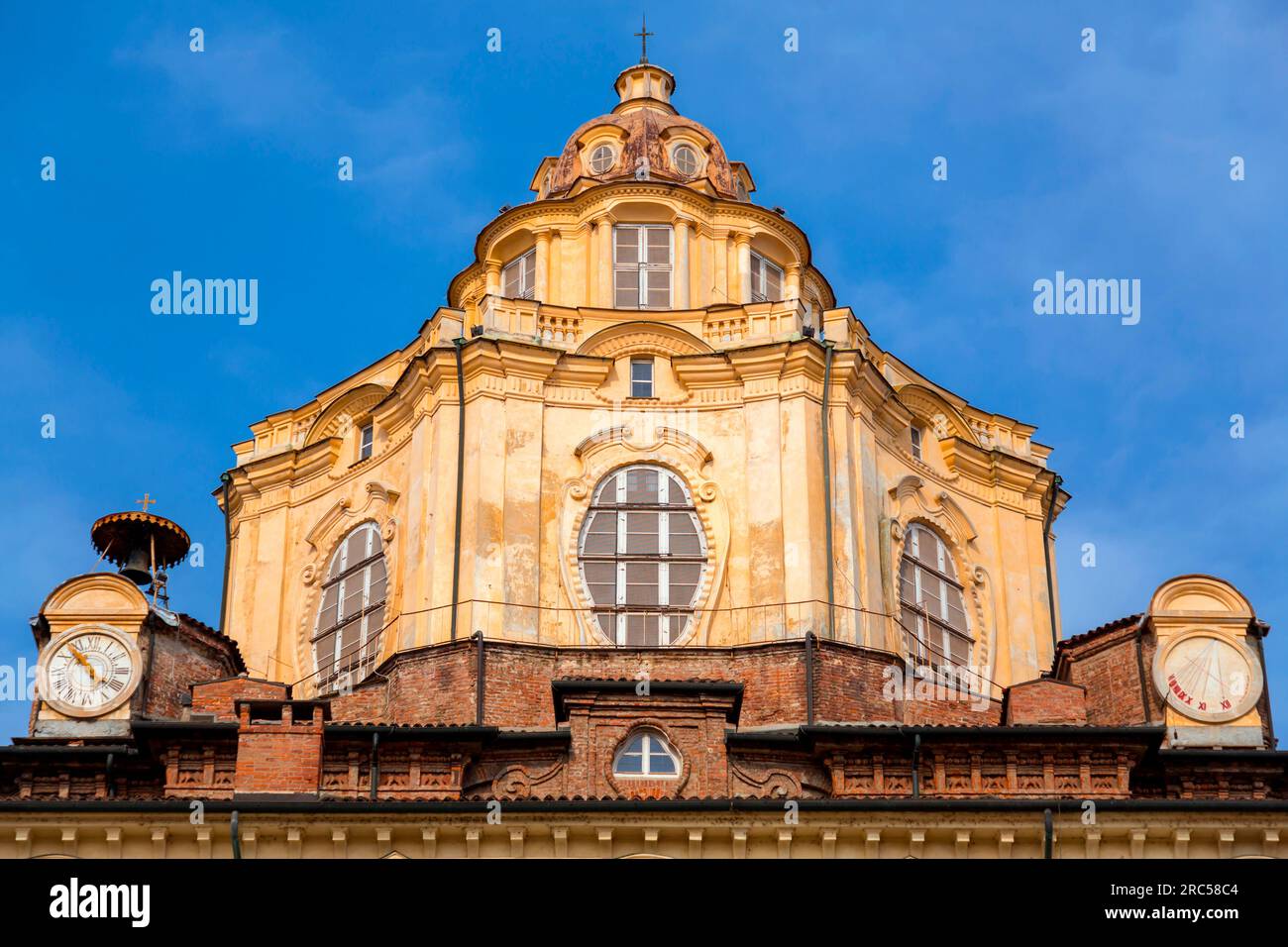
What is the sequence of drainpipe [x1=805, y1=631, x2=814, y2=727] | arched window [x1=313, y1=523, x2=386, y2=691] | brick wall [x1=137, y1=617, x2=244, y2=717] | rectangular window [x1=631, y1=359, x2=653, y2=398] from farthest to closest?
rectangular window [x1=631, y1=359, x2=653, y2=398] → arched window [x1=313, y1=523, x2=386, y2=691] → brick wall [x1=137, y1=617, x2=244, y2=717] → drainpipe [x1=805, y1=631, x2=814, y2=727]

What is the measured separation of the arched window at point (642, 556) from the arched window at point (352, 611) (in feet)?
13.8

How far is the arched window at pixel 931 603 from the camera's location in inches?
1969

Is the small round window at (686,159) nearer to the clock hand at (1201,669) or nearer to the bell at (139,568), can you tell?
the bell at (139,568)

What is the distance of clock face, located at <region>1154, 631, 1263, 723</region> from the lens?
44844 millimetres

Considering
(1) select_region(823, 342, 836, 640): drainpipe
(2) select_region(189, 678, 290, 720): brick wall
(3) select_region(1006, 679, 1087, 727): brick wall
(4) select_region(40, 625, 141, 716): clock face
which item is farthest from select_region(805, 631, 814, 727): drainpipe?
(4) select_region(40, 625, 141, 716): clock face

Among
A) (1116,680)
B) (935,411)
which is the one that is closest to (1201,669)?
(1116,680)

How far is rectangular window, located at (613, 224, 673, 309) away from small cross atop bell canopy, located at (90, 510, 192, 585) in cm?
961

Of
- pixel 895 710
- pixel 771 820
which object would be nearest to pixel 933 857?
pixel 771 820

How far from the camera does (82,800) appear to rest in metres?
40.2

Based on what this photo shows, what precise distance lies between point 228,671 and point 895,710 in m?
11.7

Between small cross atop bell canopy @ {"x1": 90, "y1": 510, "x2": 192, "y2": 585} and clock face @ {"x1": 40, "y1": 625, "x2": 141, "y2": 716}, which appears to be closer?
clock face @ {"x1": 40, "y1": 625, "x2": 141, "y2": 716}

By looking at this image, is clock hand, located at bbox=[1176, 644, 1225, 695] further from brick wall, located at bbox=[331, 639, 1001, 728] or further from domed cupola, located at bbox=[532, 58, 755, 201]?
domed cupola, located at bbox=[532, 58, 755, 201]

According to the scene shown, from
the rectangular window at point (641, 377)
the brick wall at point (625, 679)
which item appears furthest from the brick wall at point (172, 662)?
the rectangular window at point (641, 377)
